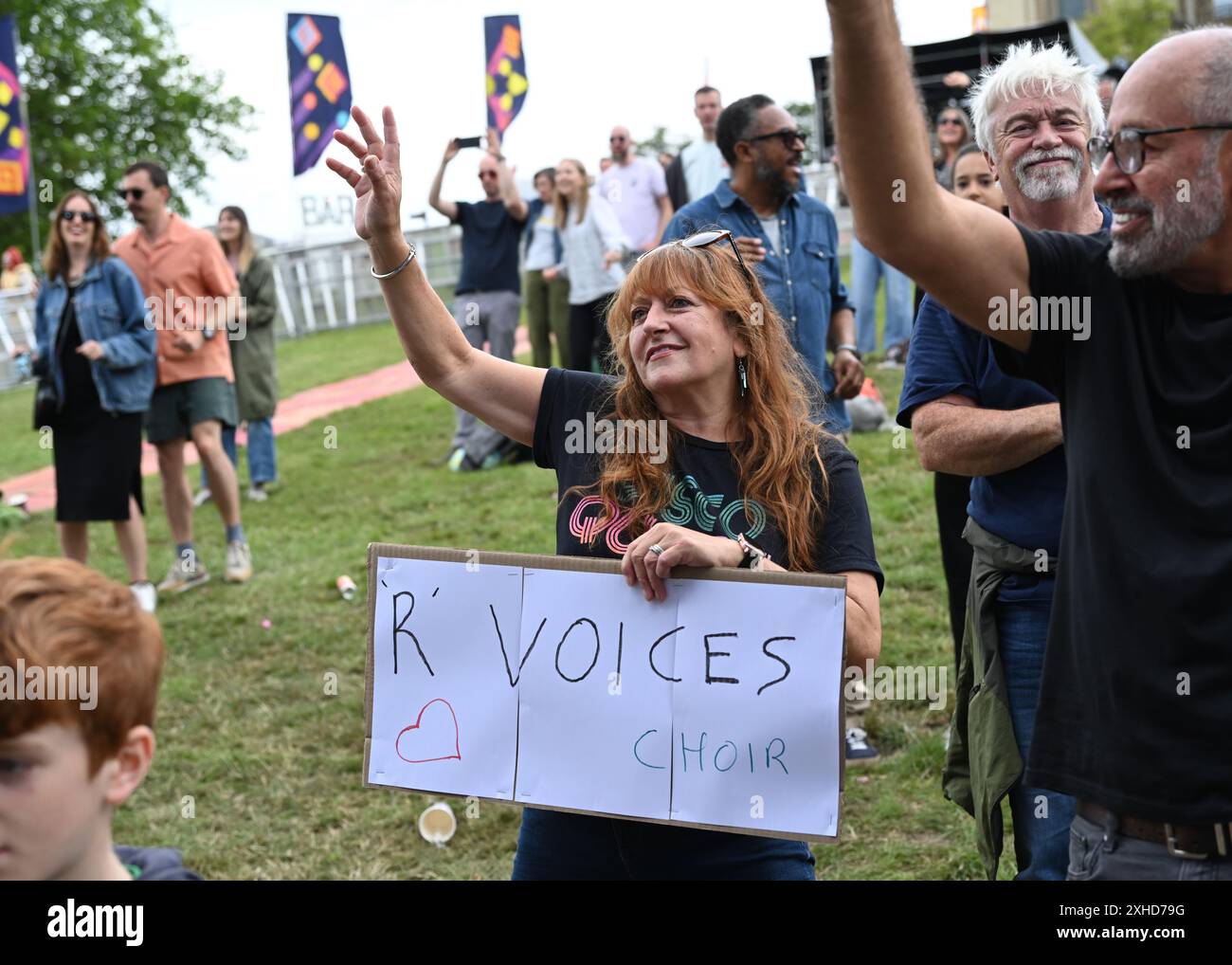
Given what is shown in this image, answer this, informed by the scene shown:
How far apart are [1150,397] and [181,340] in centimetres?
654

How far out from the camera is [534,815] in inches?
104

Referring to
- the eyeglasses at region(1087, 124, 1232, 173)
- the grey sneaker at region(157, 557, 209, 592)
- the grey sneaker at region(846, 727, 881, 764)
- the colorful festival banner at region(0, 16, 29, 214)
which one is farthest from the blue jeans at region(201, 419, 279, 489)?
the eyeglasses at region(1087, 124, 1232, 173)

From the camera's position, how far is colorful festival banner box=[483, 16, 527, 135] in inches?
547

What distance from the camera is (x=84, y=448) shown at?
7152mm

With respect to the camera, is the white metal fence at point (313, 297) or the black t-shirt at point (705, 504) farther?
the white metal fence at point (313, 297)

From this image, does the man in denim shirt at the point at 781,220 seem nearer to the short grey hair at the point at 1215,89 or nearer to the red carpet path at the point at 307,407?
the short grey hair at the point at 1215,89

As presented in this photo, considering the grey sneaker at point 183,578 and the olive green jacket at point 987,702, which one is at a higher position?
the olive green jacket at point 987,702

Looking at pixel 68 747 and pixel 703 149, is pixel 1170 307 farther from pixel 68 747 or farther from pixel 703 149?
pixel 703 149

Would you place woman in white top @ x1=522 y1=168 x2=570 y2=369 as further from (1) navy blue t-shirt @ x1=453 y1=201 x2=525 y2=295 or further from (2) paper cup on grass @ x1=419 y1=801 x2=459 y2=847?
(2) paper cup on grass @ x1=419 y1=801 x2=459 y2=847

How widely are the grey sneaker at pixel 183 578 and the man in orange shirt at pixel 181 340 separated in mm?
13

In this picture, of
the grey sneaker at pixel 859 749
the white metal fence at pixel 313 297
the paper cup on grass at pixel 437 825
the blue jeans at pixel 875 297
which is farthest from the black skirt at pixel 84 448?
the white metal fence at pixel 313 297

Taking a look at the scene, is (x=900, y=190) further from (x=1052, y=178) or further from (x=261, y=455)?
(x=261, y=455)

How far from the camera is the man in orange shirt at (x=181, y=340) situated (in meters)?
7.67
